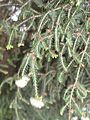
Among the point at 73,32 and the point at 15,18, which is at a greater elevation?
the point at 15,18

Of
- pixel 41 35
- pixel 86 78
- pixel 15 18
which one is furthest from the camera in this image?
pixel 86 78

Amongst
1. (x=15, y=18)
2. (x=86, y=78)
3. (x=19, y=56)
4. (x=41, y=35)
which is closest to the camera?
(x=41, y=35)

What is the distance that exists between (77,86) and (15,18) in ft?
0.99

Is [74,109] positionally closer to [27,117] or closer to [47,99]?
[47,99]

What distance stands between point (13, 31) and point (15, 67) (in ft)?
1.30

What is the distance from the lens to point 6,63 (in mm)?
1331

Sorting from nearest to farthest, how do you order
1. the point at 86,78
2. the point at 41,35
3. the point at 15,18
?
1. the point at 41,35
2. the point at 15,18
3. the point at 86,78

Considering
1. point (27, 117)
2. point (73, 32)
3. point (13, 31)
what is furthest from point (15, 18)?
point (27, 117)

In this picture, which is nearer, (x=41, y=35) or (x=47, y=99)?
(x=41, y=35)

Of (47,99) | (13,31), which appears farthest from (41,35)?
(47,99)

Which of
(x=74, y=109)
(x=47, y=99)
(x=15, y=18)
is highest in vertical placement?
(x=15, y=18)

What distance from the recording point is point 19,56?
1297 mm

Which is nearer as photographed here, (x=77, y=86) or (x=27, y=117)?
(x=77, y=86)

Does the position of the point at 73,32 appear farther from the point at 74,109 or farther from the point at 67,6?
the point at 74,109
